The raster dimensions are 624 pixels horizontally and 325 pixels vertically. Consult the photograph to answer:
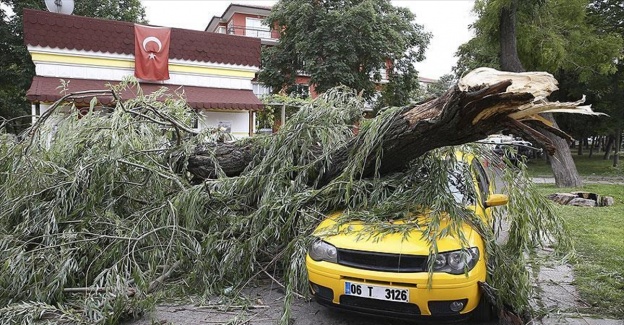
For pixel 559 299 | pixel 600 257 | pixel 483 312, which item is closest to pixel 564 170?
pixel 600 257

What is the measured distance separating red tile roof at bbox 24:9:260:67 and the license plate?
42.8 ft

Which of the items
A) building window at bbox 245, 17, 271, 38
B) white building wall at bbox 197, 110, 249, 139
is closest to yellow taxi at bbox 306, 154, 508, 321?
white building wall at bbox 197, 110, 249, 139

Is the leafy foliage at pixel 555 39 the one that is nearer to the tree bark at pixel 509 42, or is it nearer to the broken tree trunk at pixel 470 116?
the tree bark at pixel 509 42

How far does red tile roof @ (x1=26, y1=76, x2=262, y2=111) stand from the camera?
12.2 metres

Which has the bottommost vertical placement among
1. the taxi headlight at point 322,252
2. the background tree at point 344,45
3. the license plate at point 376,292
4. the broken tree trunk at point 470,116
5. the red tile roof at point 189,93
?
the license plate at point 376,292

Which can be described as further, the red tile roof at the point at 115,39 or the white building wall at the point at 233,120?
the white building wall at the point at 233,120

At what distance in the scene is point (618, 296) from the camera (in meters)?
4.12

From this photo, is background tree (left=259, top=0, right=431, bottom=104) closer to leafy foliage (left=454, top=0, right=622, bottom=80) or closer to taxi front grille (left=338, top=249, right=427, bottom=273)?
leafy foliage (left=454, top=0, right=622, bottom=80)

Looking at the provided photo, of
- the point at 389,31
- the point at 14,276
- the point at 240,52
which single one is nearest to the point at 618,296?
the point at 14,276

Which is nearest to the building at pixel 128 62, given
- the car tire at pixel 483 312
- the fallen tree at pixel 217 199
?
the fallen tree at pixel 217 199

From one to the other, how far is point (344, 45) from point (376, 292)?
23.0m

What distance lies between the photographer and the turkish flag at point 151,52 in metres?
13.9

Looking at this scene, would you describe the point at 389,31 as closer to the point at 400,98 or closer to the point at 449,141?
the point at 400,98

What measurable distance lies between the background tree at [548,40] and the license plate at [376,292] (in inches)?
458
